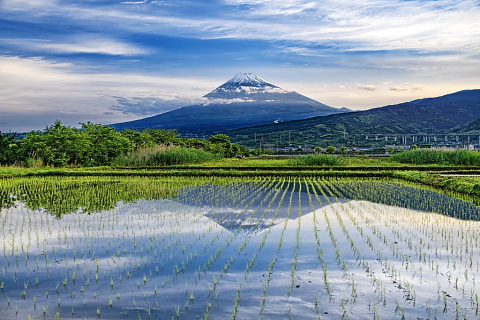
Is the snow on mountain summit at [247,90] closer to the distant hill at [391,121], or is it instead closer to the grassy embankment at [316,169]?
the distant hill at [391,121]

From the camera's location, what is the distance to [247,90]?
179m

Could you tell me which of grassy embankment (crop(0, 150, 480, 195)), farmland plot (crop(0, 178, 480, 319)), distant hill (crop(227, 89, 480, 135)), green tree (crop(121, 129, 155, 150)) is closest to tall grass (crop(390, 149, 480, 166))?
grassy embankment (crop(0, 150, 480, 195))

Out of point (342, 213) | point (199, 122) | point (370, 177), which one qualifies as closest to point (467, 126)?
point (199, 122)

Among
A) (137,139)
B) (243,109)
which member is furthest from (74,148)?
(243,109)

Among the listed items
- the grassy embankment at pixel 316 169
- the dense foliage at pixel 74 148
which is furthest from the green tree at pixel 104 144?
the grassy embankment at pixel 316 169

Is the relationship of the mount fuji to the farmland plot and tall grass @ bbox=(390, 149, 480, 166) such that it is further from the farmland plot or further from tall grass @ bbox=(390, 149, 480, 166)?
the farmland plot

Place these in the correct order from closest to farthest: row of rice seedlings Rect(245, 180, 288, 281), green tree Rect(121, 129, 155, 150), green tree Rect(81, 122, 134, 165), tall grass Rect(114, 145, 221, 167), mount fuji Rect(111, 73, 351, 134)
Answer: row of rice seedlings Rect(245, 180, 288, 281) < tall grass Rect(114, 145, 221, 167) < green tree Rect(81, 122, 134, 165) < green tree Rect(121, 129, 155, 150) < mount fuji Rect(111, 73, 351, 134)

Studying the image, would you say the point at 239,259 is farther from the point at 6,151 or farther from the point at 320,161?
the point at 6,151

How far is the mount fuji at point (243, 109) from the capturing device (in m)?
155

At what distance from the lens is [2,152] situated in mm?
21188

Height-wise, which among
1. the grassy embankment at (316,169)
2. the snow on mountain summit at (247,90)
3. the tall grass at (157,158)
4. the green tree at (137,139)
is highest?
the snow on mountain summit at (247,90)

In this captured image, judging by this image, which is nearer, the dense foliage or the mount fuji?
the dense foliage

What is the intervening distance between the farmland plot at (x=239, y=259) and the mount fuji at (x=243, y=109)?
136m

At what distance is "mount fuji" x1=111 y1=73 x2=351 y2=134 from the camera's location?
507 feet
